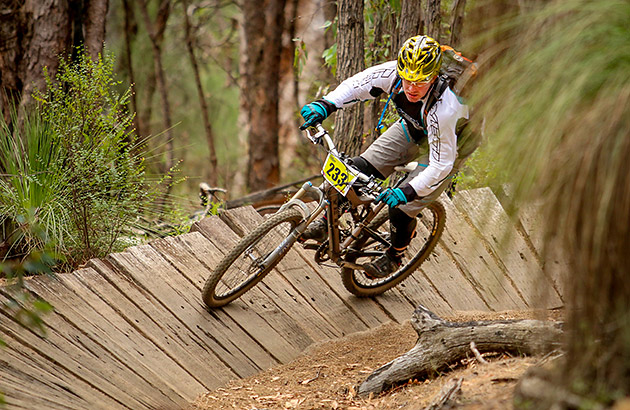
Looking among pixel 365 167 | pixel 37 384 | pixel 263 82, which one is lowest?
pixel 263 82

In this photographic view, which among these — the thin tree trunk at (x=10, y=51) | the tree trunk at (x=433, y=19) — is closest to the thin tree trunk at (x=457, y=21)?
the tree trunk at (x=433, y=19)

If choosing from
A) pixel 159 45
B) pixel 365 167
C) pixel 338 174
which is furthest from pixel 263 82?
pixel 338 174

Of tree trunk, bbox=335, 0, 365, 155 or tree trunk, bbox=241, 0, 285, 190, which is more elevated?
tree trunk, bbox=335, 0, 365, 155

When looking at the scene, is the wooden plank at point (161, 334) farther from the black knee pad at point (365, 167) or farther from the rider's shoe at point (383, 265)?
the black knee pad at point (365, 167)

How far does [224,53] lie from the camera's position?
17.4 metres

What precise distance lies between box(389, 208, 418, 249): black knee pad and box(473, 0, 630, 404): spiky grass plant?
194 cm

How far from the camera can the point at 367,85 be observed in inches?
159

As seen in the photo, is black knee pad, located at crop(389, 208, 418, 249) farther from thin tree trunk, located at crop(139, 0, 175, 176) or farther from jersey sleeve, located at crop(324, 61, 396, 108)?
thin tree trunk, located at crop(139, 0, 175, 176)

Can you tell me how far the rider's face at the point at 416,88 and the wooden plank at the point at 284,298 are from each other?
1567 millimetres

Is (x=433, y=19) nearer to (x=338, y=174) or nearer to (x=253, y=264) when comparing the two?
(x=338, y=174)

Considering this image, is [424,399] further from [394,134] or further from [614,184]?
[394,134]

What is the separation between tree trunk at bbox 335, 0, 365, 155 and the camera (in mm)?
5531

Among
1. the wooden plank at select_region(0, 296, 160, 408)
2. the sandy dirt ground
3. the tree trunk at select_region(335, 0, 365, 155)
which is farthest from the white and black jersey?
the wooden plank at select_region(0, 296, 160, 408)

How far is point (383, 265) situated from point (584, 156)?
2.50 m
